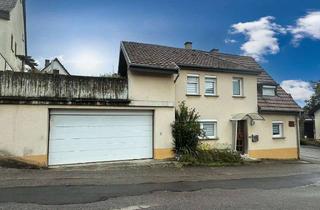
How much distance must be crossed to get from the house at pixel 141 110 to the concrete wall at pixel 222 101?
A: 0.20 ft

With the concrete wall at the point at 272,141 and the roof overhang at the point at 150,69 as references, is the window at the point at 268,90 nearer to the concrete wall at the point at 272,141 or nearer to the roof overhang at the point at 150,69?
the concrete wall at the point at 272,141

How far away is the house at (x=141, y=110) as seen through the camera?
41.9ft

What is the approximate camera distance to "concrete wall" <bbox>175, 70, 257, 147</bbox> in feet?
57.2

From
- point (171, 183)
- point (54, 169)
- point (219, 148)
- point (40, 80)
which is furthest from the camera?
point (219, 148)

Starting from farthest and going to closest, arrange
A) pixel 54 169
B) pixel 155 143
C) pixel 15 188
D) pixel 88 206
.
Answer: pixel 155 143
pixel 54 169
pixel 15 188
pixel 88 206

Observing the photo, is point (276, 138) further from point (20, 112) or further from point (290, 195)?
point (20, 112)

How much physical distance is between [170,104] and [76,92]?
190 inches

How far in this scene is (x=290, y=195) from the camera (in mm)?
8695

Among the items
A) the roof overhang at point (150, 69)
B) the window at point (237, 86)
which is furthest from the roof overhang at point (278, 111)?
the roof overhang at point (150, 69)

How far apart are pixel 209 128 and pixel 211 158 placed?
284cm

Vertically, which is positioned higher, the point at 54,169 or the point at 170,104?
the point at 170,104

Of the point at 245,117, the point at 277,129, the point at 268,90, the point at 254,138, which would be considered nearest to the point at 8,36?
the point at 245,117

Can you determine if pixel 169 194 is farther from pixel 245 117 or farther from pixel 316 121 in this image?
pixel 316 121

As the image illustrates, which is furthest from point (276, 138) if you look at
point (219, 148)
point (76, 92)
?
point (76, 92)
